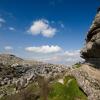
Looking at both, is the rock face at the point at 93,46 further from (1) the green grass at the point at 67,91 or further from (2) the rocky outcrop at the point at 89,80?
(1) the green grass at the point at 67,91

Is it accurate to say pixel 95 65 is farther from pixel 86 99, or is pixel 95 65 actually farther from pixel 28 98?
pixel 28 98

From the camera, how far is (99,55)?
183ft

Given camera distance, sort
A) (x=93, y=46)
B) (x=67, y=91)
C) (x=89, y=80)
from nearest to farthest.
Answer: (x=89, y=80), (x=67, y=91), (x=93, y=46)

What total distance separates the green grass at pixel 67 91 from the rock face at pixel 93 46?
6666mm

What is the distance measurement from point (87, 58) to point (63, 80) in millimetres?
8376

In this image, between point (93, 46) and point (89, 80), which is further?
point (93, 46)

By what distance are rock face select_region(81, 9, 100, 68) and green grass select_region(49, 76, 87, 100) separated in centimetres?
667

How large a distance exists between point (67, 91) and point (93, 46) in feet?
38.1

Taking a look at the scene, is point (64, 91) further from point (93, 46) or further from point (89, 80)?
point (93, 46)

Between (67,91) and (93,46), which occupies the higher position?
(93,46)

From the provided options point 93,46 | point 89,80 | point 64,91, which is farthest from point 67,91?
point 93,46

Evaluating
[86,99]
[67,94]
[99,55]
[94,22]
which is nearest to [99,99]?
[86,99]

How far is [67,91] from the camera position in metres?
54.4

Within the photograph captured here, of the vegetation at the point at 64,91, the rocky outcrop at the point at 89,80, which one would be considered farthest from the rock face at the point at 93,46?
the vegetation at the point at 64,91
